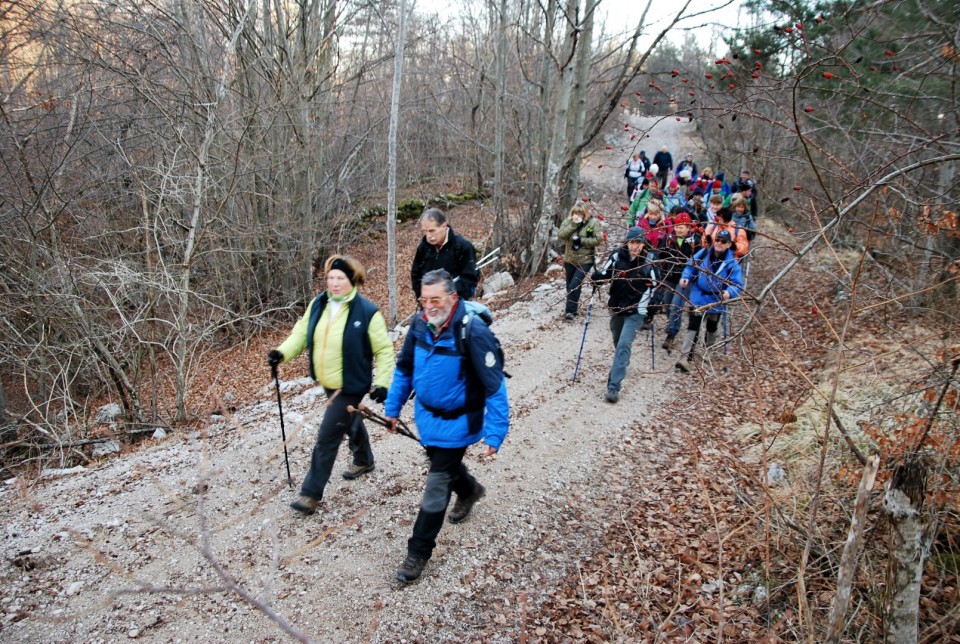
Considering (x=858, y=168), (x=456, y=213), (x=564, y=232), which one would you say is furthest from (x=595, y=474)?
(x=456, y=213)

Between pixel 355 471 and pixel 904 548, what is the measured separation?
4.11 meters

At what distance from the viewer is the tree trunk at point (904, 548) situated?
2.60m

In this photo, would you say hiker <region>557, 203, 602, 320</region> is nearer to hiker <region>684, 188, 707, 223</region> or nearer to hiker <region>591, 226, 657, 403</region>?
hiker <region>684, 188, 707, 223</region>

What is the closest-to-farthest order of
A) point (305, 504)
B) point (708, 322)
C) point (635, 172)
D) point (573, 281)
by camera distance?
1. point (305, 504)
2. point (708, 322)
3. point (573, 281)
4. point (635, 172)

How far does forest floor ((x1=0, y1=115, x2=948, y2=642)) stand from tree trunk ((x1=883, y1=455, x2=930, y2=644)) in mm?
583

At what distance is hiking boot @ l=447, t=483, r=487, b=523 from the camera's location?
4.73 meters

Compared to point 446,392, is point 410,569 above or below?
below

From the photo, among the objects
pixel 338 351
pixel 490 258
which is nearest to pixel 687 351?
pixel 338 351

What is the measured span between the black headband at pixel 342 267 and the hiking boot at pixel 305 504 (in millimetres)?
1844

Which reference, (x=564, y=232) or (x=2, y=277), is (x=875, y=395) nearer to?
(x=564, y=232)

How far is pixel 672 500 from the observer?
17.8ft

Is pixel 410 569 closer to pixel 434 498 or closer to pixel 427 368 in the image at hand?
pixel 434 498

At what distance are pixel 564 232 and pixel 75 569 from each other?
7.24 m

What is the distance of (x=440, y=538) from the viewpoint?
4602 millimetres
